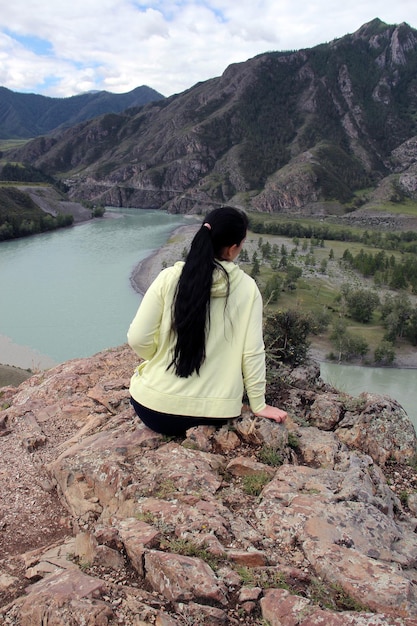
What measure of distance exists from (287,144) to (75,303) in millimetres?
144915

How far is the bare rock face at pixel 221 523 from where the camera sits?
8.48ft

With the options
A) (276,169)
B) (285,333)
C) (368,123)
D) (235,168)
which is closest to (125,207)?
(235,168)

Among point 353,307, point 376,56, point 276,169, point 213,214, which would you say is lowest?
point 353,307

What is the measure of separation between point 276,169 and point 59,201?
262 ft

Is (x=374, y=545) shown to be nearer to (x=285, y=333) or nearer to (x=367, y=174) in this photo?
(x=285, y=333)

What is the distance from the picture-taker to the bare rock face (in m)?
2.59

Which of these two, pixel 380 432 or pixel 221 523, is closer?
pixel 221 523

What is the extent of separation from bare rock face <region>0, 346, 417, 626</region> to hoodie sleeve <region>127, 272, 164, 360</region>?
101 centimetres

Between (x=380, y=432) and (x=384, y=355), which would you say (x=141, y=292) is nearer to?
(x=384, y=355)

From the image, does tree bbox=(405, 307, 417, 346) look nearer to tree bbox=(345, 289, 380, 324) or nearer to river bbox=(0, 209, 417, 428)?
tree bbox=(345, 289, 380, 324)

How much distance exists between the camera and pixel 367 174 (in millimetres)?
153625

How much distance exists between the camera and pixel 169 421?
411 cm

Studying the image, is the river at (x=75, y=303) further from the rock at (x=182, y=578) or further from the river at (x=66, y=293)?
the rock at (x=182, y=578)

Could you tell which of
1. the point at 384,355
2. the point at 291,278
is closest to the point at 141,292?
the point at 291,278
